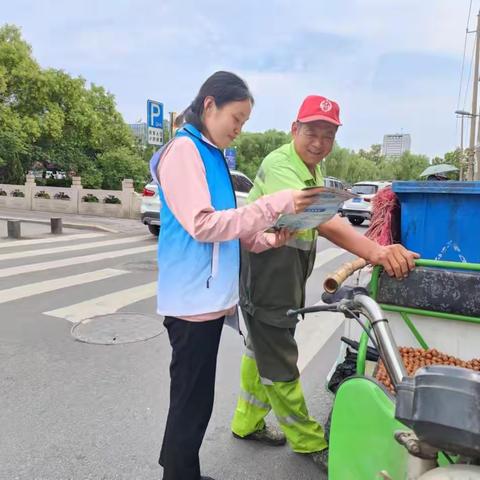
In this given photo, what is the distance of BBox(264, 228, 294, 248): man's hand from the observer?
210 cm

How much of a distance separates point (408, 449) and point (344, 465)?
38 centimetres

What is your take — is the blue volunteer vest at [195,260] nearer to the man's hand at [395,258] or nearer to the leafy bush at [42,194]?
the man's hand at [395,258]

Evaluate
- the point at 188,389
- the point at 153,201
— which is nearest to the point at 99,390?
the point at 188,389

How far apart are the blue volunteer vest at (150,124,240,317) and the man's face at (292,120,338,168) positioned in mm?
603

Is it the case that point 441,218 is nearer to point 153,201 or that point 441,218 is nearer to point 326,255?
point 326,255

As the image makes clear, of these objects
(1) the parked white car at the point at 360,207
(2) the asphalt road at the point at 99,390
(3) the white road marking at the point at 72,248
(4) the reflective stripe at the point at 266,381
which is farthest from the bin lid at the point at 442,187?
(1) the parked white car at the point at 360,207

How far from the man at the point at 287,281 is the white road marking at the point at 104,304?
3.03 meters

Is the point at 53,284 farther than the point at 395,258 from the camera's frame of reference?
Yes

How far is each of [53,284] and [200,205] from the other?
540 cm

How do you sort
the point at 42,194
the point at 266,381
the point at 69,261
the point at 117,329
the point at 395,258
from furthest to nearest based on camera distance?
the point at 42,194 < the point at 69,261 < the point at 117,329 < the point at 266,381 < the point at 395,258

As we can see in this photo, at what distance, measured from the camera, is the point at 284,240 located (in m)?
2.15

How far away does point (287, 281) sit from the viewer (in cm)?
243

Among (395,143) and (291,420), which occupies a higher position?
(395,143)

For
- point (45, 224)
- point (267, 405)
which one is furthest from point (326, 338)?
point (45, 224)
